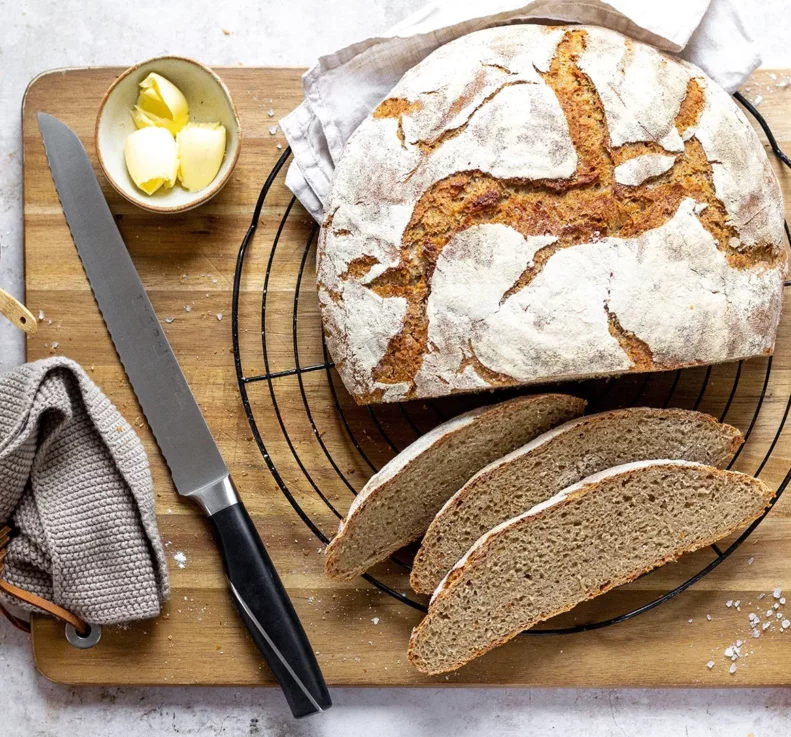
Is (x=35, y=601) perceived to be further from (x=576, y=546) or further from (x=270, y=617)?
(x=576, y=546)

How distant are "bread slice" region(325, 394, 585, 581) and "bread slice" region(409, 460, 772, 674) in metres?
0.21

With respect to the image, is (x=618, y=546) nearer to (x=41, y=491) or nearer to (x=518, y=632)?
(x=518, y=632)

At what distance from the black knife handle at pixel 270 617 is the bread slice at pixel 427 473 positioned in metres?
0.20

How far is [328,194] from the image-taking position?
7.42ft

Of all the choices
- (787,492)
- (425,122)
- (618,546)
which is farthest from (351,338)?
(787,492)

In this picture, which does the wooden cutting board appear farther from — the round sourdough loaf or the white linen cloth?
the round sourdough loaf

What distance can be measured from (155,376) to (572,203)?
1369 mm

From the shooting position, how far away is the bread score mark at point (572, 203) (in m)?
2.06

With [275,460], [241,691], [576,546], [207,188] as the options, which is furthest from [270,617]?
[207,188]

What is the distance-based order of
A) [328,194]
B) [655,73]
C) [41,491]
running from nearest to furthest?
[655,73]
[328,194]
[41,491]

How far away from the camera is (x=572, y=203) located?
2.07 metres

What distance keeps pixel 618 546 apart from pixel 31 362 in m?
1.86

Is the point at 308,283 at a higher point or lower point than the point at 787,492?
higher

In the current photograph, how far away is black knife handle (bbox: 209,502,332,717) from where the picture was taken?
2424 mm
